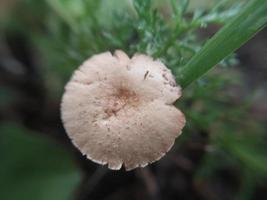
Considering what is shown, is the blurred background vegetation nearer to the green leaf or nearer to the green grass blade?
the green leaf

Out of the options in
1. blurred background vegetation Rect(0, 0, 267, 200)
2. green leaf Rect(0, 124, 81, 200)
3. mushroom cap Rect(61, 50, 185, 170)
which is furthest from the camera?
green leaf Rect(0, 124, 81, 200)

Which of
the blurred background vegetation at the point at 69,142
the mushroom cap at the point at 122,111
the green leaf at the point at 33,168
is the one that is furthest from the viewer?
the green leaf at the point at 33,168

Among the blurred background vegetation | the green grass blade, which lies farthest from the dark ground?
the green grass blade

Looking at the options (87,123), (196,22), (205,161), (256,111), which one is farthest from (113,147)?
(256,111)

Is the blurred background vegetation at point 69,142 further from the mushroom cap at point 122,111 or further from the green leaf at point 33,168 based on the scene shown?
the mushroom cap at point 122,111

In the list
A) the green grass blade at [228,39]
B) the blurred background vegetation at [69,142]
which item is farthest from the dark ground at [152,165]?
the green grass blade at [228,39]

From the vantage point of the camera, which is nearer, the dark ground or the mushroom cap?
the mushroom cap
